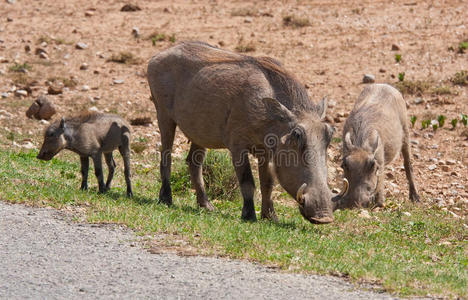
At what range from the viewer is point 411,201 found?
37.0 ft

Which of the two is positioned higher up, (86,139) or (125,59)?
(86,139)

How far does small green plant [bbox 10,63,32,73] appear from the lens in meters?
16.9

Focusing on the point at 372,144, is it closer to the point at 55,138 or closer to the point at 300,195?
the point at 300,195

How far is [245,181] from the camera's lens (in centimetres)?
834

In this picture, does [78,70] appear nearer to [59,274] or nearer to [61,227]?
[61,227]

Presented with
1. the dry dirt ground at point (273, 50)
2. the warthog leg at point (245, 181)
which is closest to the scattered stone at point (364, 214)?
the warthog leg at point (245, 181)

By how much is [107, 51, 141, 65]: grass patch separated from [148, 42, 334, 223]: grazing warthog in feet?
26.8

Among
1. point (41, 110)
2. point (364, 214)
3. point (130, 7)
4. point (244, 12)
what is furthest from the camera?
point (130, 7)

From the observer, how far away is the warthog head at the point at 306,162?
23.8 ft

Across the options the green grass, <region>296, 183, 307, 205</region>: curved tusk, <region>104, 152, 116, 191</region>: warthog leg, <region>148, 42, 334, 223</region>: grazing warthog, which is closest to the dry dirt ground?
the green grass

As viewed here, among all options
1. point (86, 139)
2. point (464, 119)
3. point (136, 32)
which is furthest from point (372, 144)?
point (136, 32)

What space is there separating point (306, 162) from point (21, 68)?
35.9 feet

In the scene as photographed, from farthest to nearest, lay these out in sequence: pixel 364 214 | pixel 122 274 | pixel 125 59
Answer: pixel 125 59 → pixel 364 214 → pixel 122 274

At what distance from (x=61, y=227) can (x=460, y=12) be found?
14.6 metres
